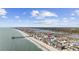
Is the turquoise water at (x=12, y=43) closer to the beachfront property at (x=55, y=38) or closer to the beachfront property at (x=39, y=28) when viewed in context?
the beachfront property at (x=39, y=28)

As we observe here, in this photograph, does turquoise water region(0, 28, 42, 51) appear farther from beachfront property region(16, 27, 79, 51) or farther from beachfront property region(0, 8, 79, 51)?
beachfront property region(16, 27, 79, 51)

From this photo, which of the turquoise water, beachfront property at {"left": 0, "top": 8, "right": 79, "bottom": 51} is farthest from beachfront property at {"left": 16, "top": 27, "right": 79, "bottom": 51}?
the turquoise water

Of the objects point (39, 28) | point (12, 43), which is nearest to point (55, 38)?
point (39, 28)

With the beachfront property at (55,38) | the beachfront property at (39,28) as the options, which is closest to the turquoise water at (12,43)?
the beachfront property at (39,28)

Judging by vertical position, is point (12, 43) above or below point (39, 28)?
below

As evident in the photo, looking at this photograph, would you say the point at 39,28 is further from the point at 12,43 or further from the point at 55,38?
the point at 12,43
